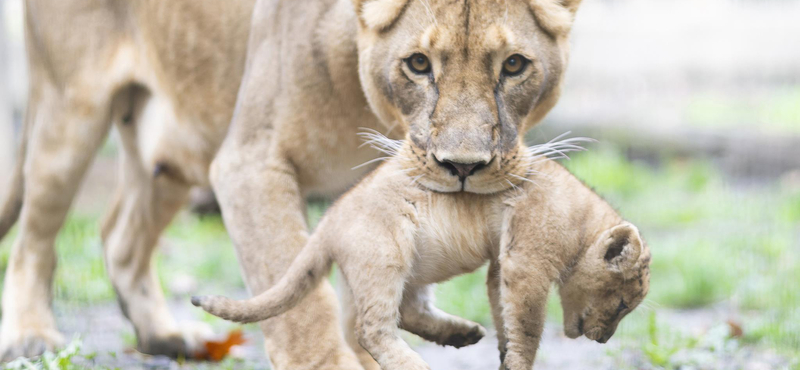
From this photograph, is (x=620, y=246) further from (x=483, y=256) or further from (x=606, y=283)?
(x=483, y=256)

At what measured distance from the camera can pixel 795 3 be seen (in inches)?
366

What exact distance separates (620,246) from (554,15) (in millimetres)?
813

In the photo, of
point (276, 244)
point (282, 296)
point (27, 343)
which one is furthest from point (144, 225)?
point (282, 296)

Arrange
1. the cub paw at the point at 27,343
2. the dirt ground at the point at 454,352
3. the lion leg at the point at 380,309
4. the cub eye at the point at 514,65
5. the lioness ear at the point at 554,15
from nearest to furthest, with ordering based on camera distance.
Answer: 1. the lion leg at the point at 380,309
2. the cub eye at the point at 514,65
3. the lioness ear at the point at 554,15
4. the dirt ground at the point at 454,352
5. the cub paw at the point at 27,343

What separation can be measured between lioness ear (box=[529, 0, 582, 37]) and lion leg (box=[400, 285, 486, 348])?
851 millimetres

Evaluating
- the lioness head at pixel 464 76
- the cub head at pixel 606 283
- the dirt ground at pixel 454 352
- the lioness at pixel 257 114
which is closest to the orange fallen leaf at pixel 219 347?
the dirt ground at pixel 454 352

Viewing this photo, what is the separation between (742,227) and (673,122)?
3.36m

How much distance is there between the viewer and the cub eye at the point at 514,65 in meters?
2.61

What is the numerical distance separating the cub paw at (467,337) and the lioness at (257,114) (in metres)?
0.35

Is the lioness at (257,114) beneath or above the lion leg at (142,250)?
above

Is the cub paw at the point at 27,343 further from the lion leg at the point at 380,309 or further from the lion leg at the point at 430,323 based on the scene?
the lion leg at the point at 380,309

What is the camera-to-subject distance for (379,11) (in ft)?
9.32

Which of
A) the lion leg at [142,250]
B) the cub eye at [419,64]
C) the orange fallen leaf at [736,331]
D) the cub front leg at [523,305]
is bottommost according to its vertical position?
the lion leg at [142,250]

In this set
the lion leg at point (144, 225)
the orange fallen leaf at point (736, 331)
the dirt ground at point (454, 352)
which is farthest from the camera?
the lion leg at point (144, 225)
